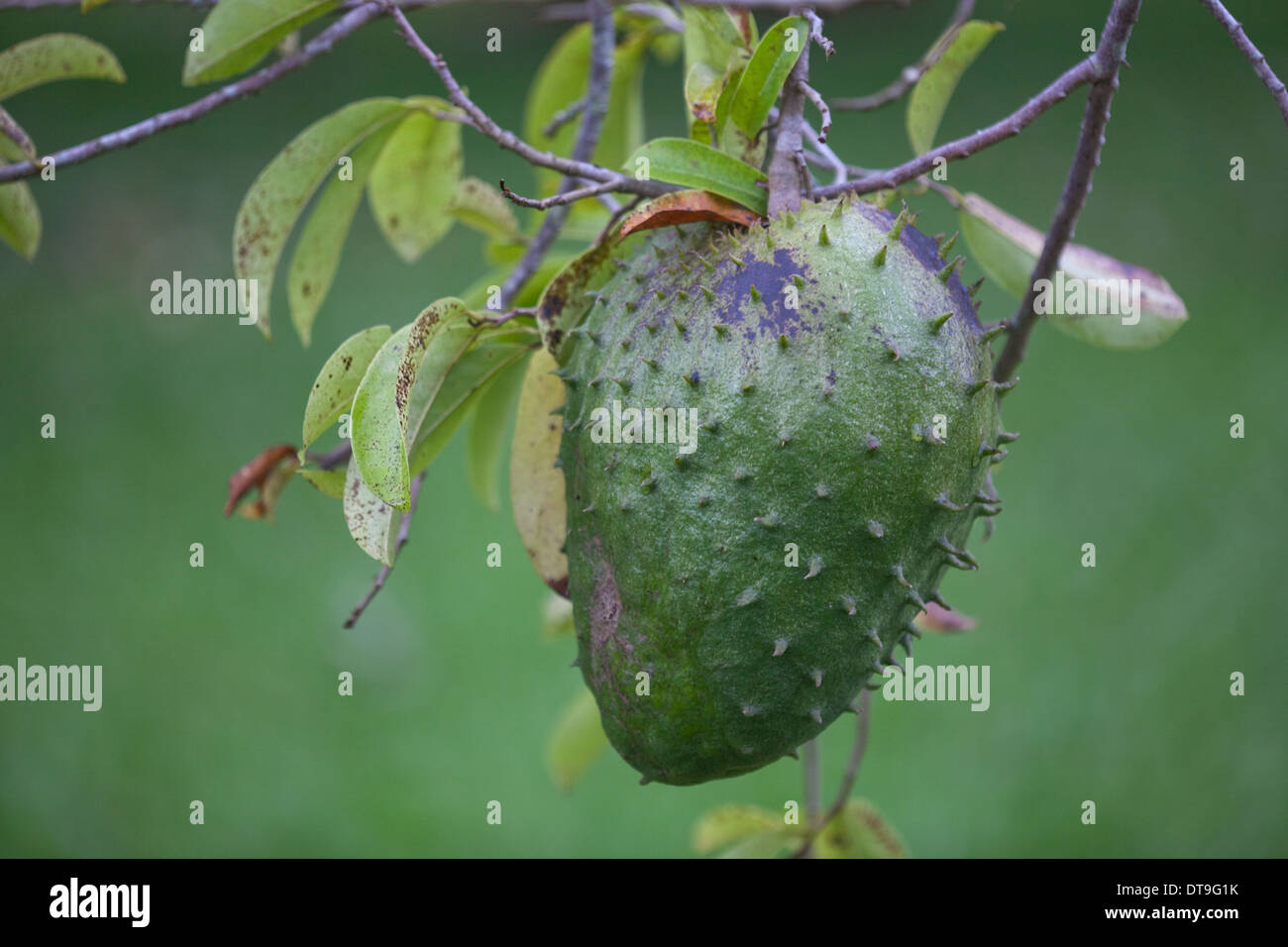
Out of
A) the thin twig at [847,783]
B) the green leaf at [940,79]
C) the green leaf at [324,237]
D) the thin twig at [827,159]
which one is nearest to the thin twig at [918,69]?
the green leaf at [940,79]

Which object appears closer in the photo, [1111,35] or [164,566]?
[1111,35]

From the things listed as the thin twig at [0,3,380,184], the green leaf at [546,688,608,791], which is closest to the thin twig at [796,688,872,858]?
the green leaf at [546,688,608,791]

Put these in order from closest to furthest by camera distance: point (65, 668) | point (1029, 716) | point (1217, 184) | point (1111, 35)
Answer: point (1111, 35)
point (1029, 716)
point (65, 668)
point (1217, 184)

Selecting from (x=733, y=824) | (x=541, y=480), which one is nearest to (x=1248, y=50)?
(x=541, y=480)

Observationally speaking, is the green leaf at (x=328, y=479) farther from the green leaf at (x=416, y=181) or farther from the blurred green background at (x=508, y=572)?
the blurred green background at (x=508, y=572)

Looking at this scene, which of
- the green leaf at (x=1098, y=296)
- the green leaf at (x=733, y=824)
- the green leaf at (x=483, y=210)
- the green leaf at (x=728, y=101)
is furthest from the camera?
the green leaf at (x=733, y=824)

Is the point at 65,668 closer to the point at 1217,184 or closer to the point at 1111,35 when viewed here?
the point at 1111,35

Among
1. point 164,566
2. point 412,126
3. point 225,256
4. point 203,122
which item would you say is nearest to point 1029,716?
point 412,126
